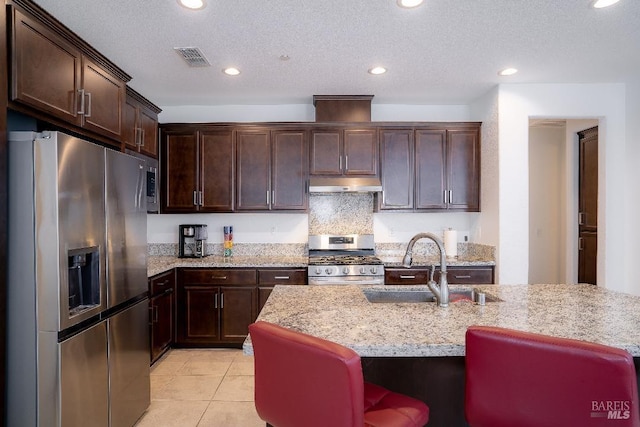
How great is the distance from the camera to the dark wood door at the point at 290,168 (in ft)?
13.5

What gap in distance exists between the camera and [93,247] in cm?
203

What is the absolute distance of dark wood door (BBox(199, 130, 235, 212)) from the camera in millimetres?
4133

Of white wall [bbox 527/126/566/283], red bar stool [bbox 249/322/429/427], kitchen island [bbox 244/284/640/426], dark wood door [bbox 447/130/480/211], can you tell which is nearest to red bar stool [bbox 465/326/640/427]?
kitchen island [bbox 244/284/640/426]

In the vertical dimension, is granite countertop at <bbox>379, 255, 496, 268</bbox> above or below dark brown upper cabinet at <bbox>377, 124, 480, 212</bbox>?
below

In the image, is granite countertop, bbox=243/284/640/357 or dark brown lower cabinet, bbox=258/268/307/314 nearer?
granite countertop, bbox=243/284/640/357

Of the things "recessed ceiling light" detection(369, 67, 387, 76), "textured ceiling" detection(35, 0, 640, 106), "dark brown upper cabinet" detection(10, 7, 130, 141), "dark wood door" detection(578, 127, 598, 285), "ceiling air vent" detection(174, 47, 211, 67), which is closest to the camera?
"dark brown upper cabinet" detection(10, 7, 130, 141)

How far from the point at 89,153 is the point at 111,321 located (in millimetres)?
955

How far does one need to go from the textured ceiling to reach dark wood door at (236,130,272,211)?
0.50 metres

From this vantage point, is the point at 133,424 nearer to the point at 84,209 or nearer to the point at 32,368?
the point at 32,368

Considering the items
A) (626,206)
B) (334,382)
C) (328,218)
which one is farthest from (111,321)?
(626,206)

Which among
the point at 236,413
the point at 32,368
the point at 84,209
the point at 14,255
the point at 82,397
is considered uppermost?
the point at 84,209

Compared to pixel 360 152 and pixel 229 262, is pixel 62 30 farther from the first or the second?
pixel 360 152

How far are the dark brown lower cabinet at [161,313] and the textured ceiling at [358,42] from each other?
1.89 metres

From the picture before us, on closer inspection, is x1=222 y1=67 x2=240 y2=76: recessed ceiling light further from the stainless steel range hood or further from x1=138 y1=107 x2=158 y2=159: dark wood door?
the stainless steel range hood
